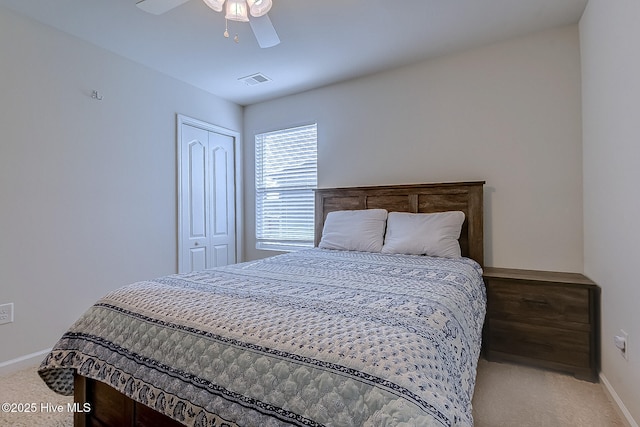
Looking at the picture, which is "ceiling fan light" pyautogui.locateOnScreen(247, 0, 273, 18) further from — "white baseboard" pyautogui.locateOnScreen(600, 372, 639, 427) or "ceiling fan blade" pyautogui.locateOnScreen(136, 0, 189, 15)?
"white baseboard" pyautogui.locateOnScreen(600, 372, 639, 427)

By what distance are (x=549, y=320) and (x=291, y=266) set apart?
72.4 inches

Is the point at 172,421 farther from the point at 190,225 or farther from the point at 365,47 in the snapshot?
the point at 365,47

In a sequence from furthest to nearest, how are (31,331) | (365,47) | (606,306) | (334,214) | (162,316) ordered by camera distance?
(334,214)
(365,47)
(31,331)
(606,306)
(162,316)

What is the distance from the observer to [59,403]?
1.80 metres

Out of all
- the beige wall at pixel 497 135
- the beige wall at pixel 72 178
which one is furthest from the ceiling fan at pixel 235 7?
the beige wall at pixel 497 135

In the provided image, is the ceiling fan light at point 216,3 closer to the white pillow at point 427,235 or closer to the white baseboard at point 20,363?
the white pillow at point 427,235

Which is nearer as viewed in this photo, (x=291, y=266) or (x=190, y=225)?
(x=291, y=266)

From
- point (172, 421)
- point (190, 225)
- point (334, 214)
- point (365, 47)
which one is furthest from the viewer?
point (190, 225)

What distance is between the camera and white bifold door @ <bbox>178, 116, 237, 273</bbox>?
11.2 feet

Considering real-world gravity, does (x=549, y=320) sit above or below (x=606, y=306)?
below

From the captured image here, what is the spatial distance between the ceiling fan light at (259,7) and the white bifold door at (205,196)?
1944mm

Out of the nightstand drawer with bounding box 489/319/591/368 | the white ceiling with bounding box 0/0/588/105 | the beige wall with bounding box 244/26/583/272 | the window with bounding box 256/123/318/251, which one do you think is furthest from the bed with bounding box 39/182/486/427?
the window with bounding box 256/123/318/251

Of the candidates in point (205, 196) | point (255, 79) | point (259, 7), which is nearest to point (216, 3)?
point (259, 7)

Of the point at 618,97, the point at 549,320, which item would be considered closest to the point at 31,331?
the point at 549,320
